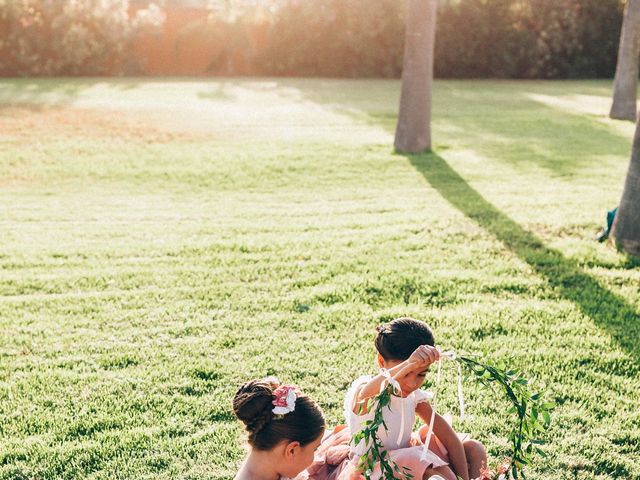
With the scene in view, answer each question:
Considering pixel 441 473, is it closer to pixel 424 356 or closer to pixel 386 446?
pixel 386 446

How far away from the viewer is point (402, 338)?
308 centimetres

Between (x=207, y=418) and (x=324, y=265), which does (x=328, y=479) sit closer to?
(x=207, y=418)

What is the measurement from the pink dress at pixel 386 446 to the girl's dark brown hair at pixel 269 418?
0.97 feet

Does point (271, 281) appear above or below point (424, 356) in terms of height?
below

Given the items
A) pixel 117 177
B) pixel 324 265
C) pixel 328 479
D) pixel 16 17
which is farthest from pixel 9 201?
pixel 16 17

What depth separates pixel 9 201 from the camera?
8.26 metres

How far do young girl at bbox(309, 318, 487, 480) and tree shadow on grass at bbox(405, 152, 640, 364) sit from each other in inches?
77.3

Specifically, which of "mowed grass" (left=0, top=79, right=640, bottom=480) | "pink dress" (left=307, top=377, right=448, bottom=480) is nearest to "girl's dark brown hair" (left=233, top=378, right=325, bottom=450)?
"pink dress" (left=307, top=377, right=448, bottom=480)

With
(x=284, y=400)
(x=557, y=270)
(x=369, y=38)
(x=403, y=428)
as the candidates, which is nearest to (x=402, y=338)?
(x=403, y=428)

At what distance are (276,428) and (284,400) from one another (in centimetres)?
13

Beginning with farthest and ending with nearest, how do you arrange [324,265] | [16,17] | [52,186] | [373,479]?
[16,17]
[52,186]
[324,265]
[373,479]

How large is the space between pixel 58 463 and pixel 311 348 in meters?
1.73

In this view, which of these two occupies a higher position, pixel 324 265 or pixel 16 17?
pixel 16 17

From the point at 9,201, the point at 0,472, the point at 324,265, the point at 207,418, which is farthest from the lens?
the point at 9,201
